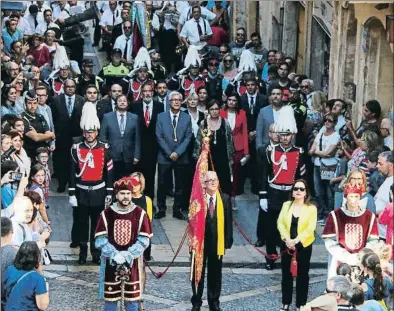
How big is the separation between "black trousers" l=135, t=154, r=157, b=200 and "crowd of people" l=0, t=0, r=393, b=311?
21 mm

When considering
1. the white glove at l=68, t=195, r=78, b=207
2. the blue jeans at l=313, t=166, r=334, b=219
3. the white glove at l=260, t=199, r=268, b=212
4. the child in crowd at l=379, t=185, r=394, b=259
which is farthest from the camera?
the blue jeans at l=313, t=166, r=334, b=219

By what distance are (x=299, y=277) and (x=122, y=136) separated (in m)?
4.58

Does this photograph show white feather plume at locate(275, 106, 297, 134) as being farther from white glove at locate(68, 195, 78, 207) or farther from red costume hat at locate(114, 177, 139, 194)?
red costume hat at locate(114, 177, 139, 194)

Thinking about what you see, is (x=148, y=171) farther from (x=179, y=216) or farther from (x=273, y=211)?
(x=273, y=211)

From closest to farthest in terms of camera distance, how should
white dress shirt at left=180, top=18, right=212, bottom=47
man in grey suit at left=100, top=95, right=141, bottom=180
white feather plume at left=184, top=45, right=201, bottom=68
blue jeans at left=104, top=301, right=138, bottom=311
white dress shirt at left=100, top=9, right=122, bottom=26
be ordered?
blue jeans at left=104, top=301, right=138, bottom=311
man in grey suit at left=100, top=95, right=141, bottom=180
white feather plume at left=184, top=45, right=201, bottom=68
white dress shirt at left=180, top=18, right=212, bottom=47
white dress shirt at left=100, top=9, right=122, bottom=26

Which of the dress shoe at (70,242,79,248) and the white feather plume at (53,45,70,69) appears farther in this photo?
the white feather plume at (53,45,70,69)

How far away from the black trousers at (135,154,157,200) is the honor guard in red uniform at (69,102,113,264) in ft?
8.10

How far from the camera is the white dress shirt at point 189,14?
95.3 ft

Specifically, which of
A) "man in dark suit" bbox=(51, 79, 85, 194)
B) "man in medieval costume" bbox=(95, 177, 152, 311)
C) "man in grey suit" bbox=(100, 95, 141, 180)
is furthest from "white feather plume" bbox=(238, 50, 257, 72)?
"man in medieval costume" bbox=(95, 177, 152, 311)

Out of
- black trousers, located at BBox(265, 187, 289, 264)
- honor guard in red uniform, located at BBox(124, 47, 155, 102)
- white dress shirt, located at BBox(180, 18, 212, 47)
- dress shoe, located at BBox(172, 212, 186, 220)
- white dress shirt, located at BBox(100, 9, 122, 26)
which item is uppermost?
white dress shirt, located at BBox(100, 9, 122, 26)

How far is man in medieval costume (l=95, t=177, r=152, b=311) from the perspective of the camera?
1633 centimetres

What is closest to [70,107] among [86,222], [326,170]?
[86,222]

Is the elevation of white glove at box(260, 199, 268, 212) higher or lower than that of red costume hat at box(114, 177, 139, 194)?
lower

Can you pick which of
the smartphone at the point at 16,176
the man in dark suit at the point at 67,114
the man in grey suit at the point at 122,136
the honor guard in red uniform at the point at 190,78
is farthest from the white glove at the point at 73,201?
the honor guard in red uniform at the point at 190,78
